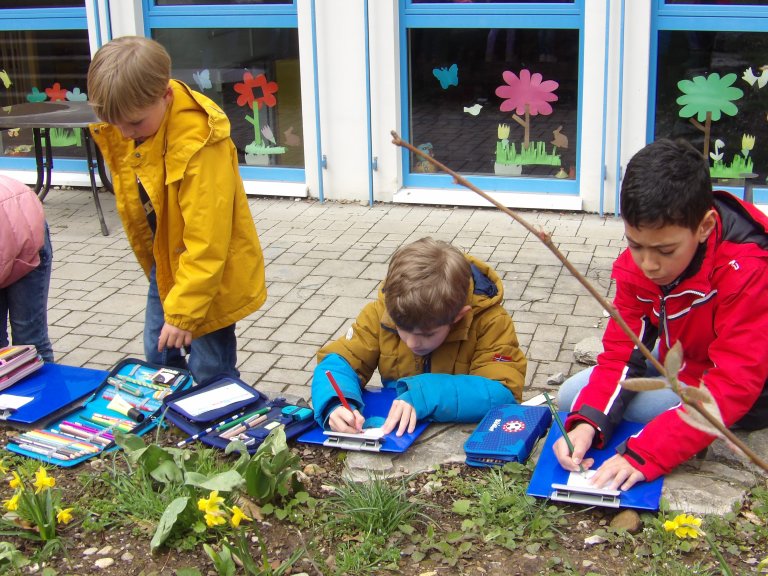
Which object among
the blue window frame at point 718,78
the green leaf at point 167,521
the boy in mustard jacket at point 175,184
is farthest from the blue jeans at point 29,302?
the blue window frame at point 718,78

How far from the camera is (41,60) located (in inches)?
350

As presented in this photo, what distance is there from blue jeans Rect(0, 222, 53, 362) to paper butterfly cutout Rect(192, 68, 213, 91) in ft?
14.2

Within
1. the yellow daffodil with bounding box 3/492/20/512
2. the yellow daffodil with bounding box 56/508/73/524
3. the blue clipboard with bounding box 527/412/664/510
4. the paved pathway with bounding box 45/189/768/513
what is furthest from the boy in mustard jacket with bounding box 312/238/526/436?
the yellow daffodil with bounding box 3/492/20/512

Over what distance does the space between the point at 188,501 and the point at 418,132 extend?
18.4 feet

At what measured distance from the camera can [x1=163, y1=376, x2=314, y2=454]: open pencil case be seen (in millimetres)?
3133

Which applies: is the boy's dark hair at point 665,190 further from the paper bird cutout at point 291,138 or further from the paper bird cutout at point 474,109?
the paper bird cutout at point 291,138

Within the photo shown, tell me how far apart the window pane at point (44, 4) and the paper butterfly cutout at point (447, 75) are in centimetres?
324

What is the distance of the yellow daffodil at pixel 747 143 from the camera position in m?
6.90

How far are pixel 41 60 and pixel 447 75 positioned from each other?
383cm

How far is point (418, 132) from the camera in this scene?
25.9 ft

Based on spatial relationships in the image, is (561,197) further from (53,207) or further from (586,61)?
(53,207)

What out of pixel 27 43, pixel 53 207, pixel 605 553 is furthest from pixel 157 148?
Result: pixel 27 43

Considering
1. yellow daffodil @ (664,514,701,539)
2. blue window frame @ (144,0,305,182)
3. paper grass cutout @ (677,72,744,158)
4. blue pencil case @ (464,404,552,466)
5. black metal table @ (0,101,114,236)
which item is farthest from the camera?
blue window frame @ (144,0,305,182)

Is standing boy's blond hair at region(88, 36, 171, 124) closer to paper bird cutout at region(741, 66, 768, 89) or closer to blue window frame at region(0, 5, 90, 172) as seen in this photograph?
paper bird cutout at region(741, 66, 768, 89)
